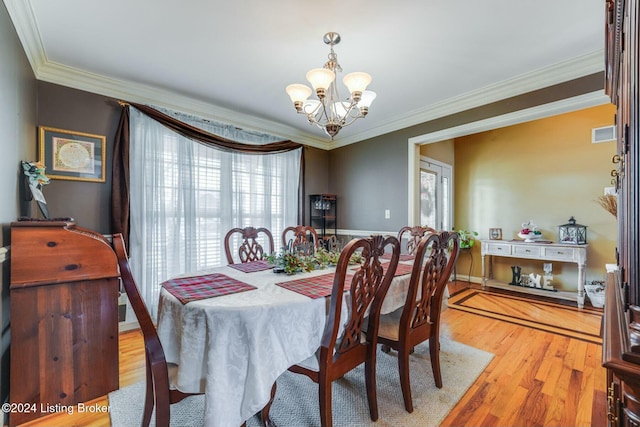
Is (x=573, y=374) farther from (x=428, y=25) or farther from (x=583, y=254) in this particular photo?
(x=428, y=25)

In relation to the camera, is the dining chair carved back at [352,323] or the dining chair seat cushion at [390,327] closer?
the dining chair carved back at [352,323]

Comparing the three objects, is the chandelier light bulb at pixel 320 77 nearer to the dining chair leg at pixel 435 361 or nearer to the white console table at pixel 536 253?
the dining chair leg at pixel 435 361

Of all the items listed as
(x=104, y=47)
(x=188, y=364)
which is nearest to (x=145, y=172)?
(x=104, y=47)

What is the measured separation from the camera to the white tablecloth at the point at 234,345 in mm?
1139

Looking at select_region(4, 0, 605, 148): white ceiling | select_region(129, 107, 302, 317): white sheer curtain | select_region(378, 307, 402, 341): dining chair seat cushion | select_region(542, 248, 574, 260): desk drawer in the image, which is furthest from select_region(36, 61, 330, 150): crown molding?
select_region(542, 248, 574, 260): desk drawer

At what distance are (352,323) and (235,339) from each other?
590 millimetres

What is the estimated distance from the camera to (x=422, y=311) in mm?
1781

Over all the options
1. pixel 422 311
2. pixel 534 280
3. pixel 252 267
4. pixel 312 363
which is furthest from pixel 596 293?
pixel 252 267

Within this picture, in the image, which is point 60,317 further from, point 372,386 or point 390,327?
point 390,327

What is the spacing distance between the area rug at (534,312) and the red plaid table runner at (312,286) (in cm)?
242

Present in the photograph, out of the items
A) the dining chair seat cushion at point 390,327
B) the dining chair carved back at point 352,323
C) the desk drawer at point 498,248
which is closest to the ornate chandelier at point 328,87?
the dining chair carved back at point 352,323

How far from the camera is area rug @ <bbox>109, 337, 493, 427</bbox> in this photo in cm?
157

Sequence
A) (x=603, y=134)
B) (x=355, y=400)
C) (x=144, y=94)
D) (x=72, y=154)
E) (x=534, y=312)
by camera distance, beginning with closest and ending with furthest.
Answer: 1. (x=355, y=400)
2. (x=72, y=154)
3. (x=144, y=94)
4. (x=534, y=312)
5. (x=603, y=134)

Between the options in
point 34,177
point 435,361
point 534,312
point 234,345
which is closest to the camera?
point 234,345
